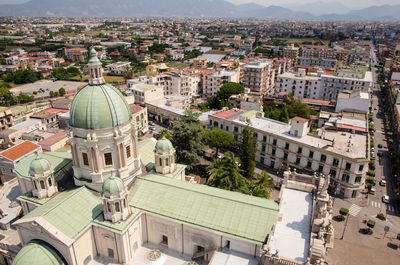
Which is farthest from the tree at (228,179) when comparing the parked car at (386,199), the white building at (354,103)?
the white building at (354,103)

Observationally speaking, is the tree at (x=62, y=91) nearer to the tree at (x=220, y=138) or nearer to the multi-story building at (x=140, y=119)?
the multi-story building at (x=140, y=119)

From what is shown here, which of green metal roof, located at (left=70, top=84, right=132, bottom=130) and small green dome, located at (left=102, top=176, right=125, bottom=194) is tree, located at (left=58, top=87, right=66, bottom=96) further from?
small green dome, located at (left=102, top=176, right=125, bottom=194)

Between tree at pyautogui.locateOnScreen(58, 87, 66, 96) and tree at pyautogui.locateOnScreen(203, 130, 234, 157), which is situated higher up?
tree at pyautogui.locateOnScreen(203, 130, 234, 157)

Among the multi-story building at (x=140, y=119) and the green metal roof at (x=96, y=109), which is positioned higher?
the green metal roof at (x=96, y=109)

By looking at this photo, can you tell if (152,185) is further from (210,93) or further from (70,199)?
(210,93)

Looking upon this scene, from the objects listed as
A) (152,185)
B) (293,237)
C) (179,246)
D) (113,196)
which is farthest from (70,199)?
(293,237)

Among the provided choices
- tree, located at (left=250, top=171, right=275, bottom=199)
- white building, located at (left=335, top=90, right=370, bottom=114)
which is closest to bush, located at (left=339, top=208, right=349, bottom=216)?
tree, located at (left=250, top=171, right=275, bottom=199)

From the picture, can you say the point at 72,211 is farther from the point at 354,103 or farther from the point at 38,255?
the point at 354,103
